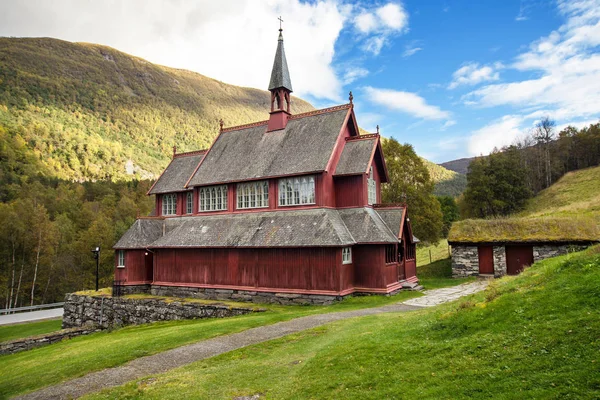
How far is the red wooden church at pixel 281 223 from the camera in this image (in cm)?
2461

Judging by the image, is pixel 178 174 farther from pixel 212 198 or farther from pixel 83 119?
pixel 83 119

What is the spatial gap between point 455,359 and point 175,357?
32.7ft

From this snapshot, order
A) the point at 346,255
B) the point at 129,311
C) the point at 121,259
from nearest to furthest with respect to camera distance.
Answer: the point at 346,255
the point at 129,311
the point at 121,259

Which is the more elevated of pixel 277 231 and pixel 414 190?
pixel 414 190

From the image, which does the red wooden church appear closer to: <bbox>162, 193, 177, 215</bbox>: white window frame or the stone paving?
<bbox>162, 193, 177, 215</bbox>: white window frame

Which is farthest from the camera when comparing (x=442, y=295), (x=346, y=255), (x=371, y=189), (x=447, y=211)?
(x=447, y=211)

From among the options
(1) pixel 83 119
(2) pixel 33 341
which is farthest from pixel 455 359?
(1) pixel 83 119

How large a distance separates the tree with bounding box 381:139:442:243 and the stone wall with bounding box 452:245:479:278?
27.4ft

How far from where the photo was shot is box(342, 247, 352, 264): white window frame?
24092mm

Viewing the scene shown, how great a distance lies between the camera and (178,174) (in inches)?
1475

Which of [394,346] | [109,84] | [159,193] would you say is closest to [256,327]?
[394,346]

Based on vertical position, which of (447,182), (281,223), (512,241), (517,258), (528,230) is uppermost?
(447,182)

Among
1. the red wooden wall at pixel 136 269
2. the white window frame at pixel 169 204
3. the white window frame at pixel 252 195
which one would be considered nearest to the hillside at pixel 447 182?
the white window frame at pixel 169 204

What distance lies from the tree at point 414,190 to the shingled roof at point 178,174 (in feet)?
68.3
